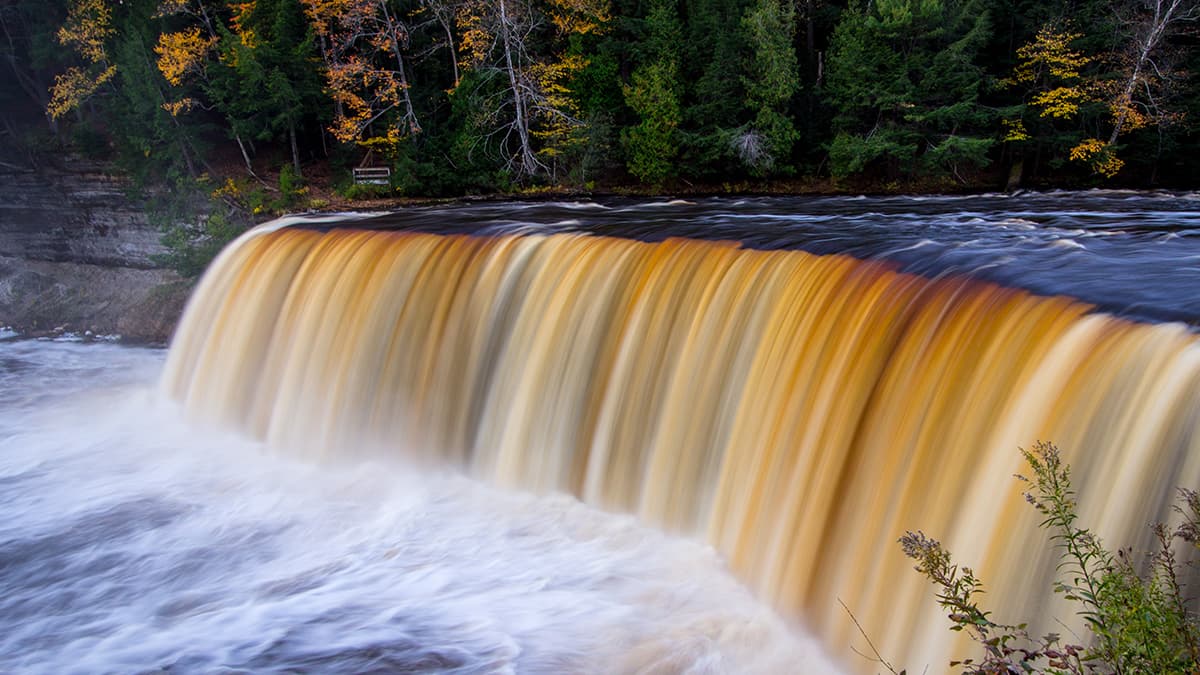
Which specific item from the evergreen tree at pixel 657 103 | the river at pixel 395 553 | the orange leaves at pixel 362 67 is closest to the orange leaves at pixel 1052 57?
the evergreen tree at pixel 657 103

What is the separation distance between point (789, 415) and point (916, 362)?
1.05 m

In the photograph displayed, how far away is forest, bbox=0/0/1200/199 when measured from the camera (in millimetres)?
18000

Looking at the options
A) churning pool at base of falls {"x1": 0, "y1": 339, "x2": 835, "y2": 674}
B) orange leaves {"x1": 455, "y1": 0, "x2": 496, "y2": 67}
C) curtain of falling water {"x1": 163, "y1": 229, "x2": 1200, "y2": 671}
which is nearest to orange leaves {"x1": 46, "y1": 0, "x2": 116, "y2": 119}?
orange leaves {"x1": 455, "y1": 0, "x2": 496, "y2": 67}

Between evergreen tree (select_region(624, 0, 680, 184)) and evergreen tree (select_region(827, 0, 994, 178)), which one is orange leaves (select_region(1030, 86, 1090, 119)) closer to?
evergreen tree (select_region(827, 0, 994, 178))

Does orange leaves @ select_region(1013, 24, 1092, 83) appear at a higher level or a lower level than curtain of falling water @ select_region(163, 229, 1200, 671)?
higher

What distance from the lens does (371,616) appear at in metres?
5.92

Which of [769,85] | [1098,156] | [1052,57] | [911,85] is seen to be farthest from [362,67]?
[1098,156]

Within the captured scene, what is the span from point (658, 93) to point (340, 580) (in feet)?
49.3

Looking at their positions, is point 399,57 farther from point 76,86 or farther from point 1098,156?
point 1098,156

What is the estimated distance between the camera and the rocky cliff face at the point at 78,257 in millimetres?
18328

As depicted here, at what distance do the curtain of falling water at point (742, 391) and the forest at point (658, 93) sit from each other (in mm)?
8432

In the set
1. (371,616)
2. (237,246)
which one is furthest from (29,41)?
(371,616)

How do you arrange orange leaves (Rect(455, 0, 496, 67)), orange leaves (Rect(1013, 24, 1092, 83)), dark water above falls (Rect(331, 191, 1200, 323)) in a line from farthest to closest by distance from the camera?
orange leaves (Rect(455, 0, 496, 67)) → orange leaves (Rect(1013, 24, 1092, 83)) → dark water above falls (Rect(331, 191, 1200, 323))

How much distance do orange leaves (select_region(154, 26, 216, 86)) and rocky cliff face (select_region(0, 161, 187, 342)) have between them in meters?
3.50
